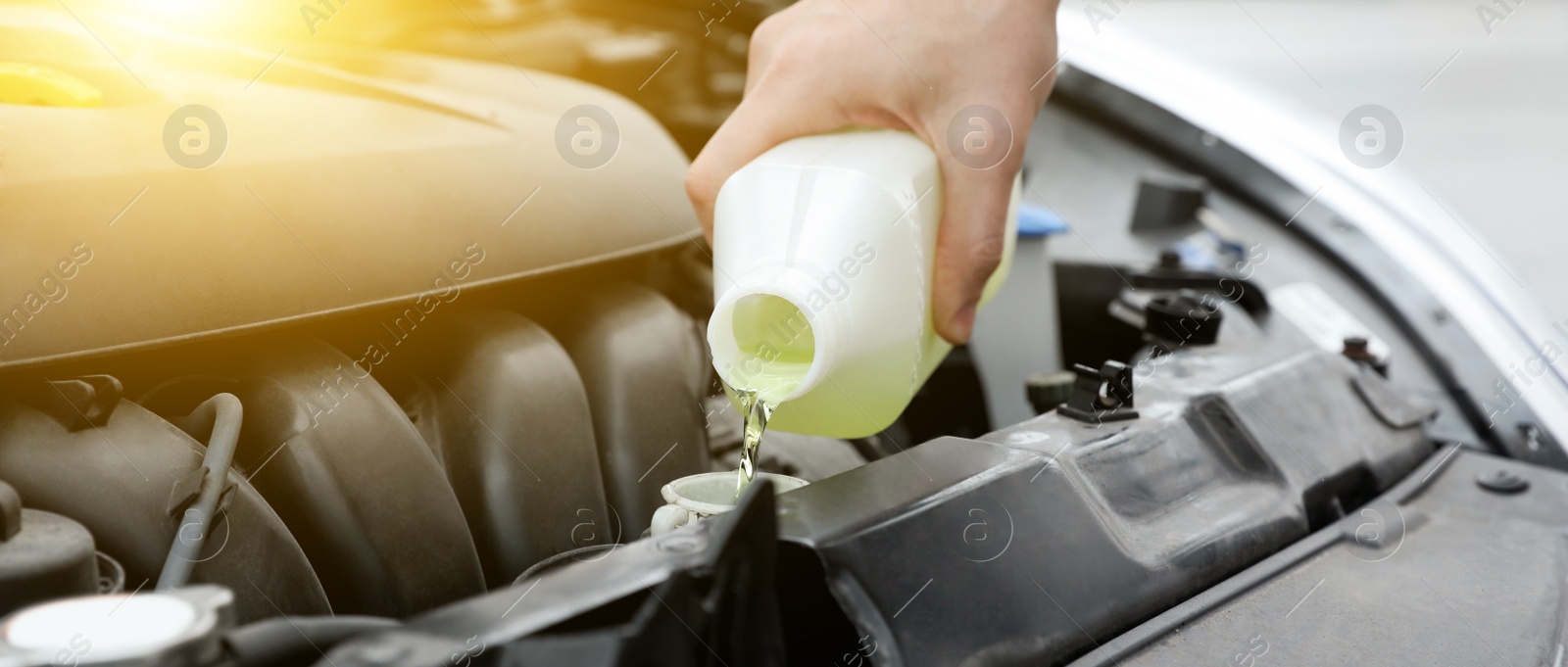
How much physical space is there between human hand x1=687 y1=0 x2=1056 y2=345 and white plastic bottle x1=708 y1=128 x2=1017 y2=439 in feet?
0.07

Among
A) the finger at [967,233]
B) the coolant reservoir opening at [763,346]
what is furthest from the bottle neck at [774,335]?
the finger at [967,233]

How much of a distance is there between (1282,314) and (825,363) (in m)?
1.01

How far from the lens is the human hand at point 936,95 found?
891 millimetres

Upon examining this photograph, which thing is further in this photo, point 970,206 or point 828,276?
point 970,206

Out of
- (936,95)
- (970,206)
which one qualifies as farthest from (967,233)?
(936,95)

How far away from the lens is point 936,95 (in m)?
0.90

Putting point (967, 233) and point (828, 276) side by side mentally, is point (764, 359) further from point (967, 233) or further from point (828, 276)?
point (967, 233)

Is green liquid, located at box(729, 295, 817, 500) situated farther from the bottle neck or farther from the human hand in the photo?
the human hand

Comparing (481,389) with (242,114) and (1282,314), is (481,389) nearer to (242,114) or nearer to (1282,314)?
(242,114)

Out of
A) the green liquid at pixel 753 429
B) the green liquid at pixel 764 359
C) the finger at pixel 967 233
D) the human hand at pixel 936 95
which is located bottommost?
the green liquid at pixel 753 429

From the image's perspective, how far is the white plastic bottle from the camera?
75cm

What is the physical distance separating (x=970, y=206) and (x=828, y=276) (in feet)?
0.68

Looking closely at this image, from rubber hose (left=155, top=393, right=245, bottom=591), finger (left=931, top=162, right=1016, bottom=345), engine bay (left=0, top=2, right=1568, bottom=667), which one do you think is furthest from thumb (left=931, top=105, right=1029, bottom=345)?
rubber hose (left=155, top=393, right=245, bottom=591)

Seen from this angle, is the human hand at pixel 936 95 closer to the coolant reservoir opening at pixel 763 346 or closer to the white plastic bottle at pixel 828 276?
the white plastic bottle at pixel 828 276
